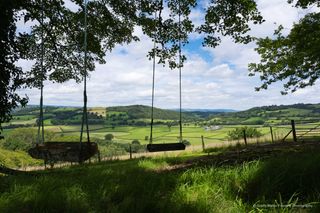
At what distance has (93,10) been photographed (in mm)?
13977

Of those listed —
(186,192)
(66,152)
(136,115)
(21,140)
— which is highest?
(136,115)

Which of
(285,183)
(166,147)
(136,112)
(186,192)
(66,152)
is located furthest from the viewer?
(136,112)

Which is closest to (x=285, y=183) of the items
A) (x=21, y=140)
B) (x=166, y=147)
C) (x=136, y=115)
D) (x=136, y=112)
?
(x=166, y=147)

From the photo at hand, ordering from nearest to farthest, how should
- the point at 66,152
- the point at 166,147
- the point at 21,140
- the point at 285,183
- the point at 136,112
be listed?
1. the point at 285,183
2. the point at 66,152
3. the point at 166,147
4. the point at 21,140
5. the point at 136,112

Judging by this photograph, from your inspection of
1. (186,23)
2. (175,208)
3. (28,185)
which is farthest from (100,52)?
(175,208)

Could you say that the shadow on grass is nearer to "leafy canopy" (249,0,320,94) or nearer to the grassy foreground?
the grassy foreground

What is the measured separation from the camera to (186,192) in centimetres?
449

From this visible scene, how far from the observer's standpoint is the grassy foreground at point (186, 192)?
13.3 feet

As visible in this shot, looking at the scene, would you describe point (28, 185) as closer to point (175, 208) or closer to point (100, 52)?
point (175, 208)

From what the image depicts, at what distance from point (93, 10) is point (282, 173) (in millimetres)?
11435

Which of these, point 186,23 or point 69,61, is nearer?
point 186,23

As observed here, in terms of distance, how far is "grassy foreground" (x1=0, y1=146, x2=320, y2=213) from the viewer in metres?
4.06

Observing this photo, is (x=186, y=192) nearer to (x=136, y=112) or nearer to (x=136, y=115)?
(x=136, y=115)

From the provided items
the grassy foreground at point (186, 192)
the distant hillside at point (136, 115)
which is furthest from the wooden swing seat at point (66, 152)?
the distant hillside at point (136, 115)
